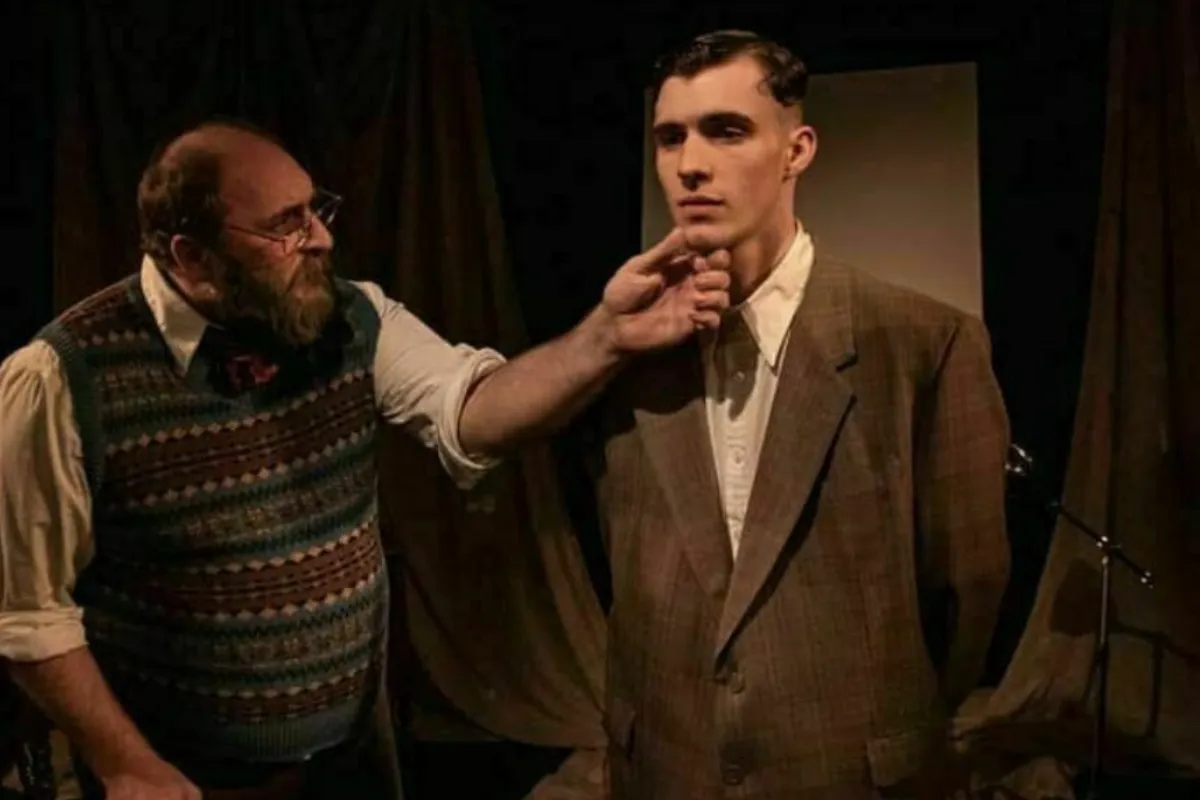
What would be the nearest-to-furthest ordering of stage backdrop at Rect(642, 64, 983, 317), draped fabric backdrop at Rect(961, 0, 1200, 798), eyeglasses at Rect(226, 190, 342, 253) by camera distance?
eyeglasses at Rect(226, 190, 342, 253), stage backdrop at Rect(642, 64, 983, 317), draped fabric backdrop at Rect(961, 0, 1200, 798)

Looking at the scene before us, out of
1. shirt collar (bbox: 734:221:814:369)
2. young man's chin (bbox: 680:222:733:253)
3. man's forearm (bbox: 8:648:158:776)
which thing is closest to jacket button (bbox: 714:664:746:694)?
shirt collar (bbox: 734:221:814:369)

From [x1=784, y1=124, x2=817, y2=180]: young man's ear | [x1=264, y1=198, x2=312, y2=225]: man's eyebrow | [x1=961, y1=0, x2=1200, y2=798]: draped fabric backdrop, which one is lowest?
[x1=961, y1=0, x2=1200, y2=798]: draped fabric backdrop

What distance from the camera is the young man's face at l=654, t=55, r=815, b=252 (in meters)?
1.45

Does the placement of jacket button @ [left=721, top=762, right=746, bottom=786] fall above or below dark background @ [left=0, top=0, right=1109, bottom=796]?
below

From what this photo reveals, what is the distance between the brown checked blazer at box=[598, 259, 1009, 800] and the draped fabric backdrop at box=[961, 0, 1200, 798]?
1902 millimetres

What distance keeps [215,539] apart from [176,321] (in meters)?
0.25

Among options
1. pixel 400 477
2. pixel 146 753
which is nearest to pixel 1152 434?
pixel 400 477

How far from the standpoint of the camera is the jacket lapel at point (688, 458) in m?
1.50

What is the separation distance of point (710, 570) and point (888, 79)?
198cm

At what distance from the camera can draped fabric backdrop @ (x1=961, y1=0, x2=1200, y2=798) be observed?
3260 mm

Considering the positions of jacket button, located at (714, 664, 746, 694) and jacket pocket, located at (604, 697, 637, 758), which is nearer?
jacket button, located at (714, 664, 746, 694)

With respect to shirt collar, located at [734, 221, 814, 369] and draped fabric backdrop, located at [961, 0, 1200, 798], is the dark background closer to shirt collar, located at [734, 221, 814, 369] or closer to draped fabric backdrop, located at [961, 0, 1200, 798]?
draped fabric backdrop, located at [961, 0, 1200, 798]

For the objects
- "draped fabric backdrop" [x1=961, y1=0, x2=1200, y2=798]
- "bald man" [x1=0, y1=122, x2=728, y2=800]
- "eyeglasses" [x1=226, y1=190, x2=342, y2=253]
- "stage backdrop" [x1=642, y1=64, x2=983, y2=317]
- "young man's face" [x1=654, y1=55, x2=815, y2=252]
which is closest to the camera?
"young man's face" [x1=654, y1=55, x2=815, y2=252]

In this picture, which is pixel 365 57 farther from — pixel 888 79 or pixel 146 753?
pixel 146 753
